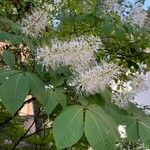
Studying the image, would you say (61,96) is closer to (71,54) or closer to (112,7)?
(71,54)

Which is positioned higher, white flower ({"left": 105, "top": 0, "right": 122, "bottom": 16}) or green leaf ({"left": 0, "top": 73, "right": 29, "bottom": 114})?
white flower ({"left": 105, "top": 0, "right": 122, "bottom": 16})

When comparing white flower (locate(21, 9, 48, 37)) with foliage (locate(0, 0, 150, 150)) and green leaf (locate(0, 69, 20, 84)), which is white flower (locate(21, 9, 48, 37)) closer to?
foliage (locate(0, 0, 150, 150))

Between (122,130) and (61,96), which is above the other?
(61,96)

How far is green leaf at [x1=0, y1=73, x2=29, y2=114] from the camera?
66.1 inches

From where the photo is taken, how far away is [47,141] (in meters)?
3.52

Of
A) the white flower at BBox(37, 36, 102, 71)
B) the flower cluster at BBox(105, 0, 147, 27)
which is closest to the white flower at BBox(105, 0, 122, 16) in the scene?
the flower cluster at BBox(105, 0, 147, 27)

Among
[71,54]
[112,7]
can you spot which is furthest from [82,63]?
[112,7]

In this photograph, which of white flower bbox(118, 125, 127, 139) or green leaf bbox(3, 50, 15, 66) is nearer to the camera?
white flower bbox(118, 125, 127, 139)

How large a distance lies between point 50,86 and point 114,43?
1.81 m

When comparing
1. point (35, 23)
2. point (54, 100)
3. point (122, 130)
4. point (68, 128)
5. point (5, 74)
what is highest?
point (35, 23)

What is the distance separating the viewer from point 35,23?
2.03 metres

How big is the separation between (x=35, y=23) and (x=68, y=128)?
658mm

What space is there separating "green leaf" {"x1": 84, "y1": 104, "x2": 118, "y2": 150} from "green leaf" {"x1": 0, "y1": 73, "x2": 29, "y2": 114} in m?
0.26

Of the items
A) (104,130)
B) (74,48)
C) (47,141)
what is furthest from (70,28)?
(104,130)
